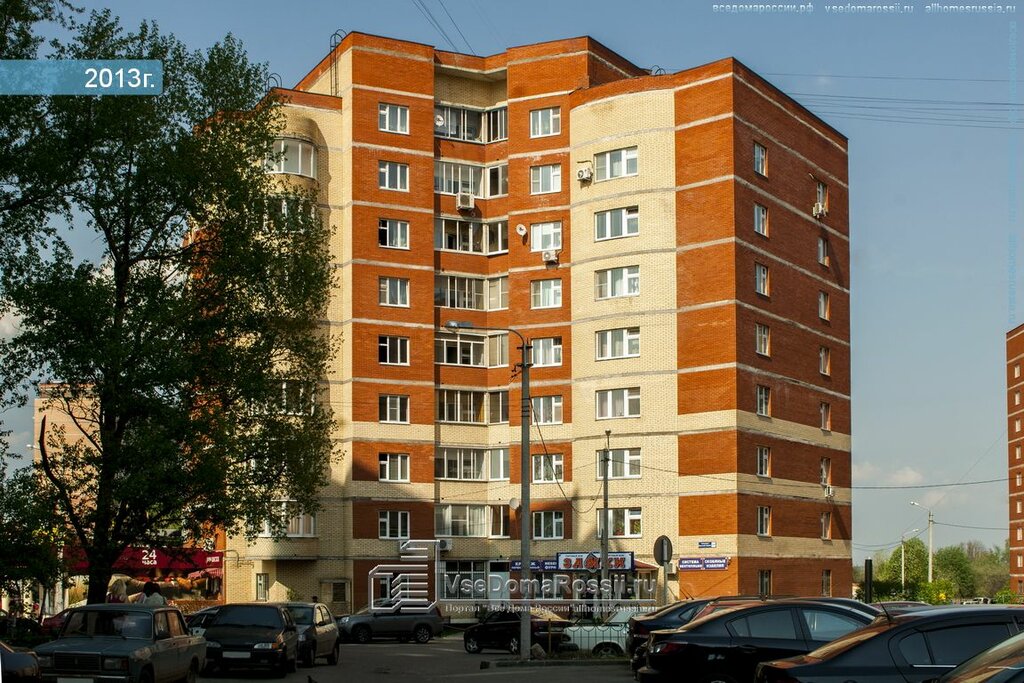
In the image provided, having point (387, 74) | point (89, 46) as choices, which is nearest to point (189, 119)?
point (89, 46)

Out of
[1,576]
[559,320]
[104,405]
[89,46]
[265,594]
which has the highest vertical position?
[89,46]

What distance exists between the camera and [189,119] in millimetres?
37562

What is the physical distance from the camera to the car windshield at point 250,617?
28047mm

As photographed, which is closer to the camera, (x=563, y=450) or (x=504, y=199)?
(x=563, y=450)

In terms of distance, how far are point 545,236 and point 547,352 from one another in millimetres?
5500

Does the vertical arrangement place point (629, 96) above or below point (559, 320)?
above

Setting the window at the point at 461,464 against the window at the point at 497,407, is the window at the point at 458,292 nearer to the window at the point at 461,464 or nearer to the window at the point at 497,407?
the window at the point at 497,407

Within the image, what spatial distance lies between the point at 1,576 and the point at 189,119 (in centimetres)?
1400

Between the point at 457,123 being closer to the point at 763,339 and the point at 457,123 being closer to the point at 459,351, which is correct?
the point at 459,351

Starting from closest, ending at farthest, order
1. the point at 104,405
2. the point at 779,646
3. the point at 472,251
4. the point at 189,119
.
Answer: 1. the point at 779,646
2. the point at 104,405
3. the point at 189,119
4. the point at 472,251

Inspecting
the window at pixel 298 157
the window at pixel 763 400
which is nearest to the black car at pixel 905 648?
the window at pixel 763 400

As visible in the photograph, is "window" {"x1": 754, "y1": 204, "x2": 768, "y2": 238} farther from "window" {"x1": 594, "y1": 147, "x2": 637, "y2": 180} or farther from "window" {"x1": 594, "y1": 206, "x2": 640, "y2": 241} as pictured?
"window" {"x1": 594, "y1": 147, "x2": 637, "y2": 180}

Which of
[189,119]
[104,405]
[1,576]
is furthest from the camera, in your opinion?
[189,119]

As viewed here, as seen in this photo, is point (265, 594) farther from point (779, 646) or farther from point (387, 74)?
point (779, 646)
